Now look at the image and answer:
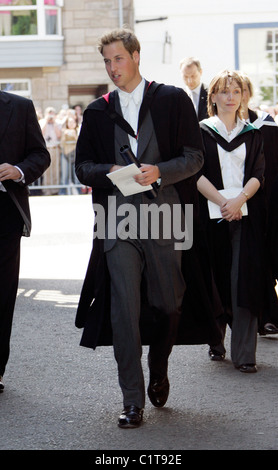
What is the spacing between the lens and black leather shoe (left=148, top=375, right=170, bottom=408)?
5.99 meters

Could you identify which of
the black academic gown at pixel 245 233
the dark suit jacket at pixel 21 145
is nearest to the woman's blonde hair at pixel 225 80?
the black academic gown at pixel 245 233

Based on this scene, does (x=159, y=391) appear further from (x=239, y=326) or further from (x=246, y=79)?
(x=246, y=79)

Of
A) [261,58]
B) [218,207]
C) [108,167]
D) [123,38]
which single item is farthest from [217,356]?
[261,58]

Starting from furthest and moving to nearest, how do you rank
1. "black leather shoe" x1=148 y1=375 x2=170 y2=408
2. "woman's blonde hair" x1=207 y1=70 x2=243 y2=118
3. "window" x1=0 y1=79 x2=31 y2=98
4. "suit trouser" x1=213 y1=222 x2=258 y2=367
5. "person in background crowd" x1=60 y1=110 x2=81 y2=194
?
"window" x1=0 y1=79 x2=31 y2=98
"person in background crowd" x1=60 y1=110 x2=81 y2=194
"woman's blonde hair" x1=207 y1=70 x2=243 y2=118
"suit trouser" x1=213 y1=222 x2=258 y2=367
"black leather shoe" x1=148 y1=375 x2=170 y2=408

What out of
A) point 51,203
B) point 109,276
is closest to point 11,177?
point 109,276

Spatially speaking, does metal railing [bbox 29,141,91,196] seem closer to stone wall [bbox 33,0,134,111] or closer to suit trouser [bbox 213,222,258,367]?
stone wall [bbox 33,0,134,111]

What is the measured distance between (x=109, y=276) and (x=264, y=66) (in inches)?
947

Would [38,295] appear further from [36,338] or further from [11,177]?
[11,177]

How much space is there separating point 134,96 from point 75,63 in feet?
82.1

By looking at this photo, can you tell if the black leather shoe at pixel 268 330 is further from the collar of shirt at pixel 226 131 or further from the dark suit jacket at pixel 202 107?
the dark suit jacket at pixel 202 107

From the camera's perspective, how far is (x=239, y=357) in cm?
707

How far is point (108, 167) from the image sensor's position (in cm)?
563

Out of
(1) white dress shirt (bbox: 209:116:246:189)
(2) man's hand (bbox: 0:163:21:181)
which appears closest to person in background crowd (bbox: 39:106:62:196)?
(1) white dress shirt (bbox: 209:116:246:189)

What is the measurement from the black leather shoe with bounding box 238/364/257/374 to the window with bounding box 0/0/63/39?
82.8ft
